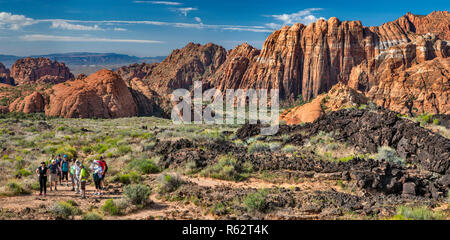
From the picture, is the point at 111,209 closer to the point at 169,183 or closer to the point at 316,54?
the point at 169,183

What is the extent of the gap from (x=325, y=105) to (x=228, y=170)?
27.4 metres

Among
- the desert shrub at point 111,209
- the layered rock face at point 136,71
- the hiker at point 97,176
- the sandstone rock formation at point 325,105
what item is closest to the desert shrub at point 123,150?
the hiker at point 97,176

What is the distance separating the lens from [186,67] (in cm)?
14088

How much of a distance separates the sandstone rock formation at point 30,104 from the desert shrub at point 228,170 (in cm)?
4773

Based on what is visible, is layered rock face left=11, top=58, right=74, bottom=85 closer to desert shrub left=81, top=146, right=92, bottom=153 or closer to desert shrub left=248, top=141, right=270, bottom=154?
desert shrub left=81, top=146, right=92, bottom=153

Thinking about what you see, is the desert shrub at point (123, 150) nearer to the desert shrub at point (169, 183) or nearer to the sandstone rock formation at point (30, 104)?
the desert shrub at point (169, 183)

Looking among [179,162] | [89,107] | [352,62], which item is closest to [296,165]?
[179,162]

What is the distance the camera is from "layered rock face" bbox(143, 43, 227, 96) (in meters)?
129

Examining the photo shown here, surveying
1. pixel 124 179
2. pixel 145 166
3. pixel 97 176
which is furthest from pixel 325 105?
pixel 97 176

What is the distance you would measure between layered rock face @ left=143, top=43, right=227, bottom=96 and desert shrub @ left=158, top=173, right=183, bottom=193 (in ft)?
370

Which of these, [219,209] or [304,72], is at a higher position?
[304,72]

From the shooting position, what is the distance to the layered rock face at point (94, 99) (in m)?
49.9

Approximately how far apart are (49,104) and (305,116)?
1739 inches

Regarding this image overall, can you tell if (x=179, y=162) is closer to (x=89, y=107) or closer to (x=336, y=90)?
(x=336, y=90)
